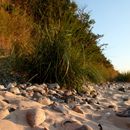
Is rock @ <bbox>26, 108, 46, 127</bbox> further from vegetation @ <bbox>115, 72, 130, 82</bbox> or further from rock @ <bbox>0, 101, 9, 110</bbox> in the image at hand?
vegetation @ <bbox>115, 72, 130, 82</bbox>

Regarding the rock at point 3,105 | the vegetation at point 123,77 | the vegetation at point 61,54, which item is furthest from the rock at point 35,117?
the vegetation at point 123,77

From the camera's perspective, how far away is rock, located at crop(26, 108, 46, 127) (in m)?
2.98

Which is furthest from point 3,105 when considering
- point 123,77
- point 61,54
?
point 123,77

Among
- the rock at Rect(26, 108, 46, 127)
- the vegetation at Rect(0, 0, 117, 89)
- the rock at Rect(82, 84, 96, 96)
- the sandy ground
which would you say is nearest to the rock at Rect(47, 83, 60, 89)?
the vegetation at Rect(0, 0, 117, 89)

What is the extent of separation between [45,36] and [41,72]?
0.61m

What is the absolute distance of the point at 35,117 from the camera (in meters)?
3.04

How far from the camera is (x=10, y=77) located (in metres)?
6.58

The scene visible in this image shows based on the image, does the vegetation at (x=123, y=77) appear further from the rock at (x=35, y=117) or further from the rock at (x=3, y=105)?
the rock at (x=35, y=117)

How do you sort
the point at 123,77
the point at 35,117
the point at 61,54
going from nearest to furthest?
the point at 35,117 → the point at 61,54 → the point at 123,77

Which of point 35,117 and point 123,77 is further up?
point 123,77

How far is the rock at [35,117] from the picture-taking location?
2.98m

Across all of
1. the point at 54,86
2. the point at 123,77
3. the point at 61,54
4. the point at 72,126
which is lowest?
the point at 72,126

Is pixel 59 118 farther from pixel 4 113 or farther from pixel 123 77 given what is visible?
pixel 123 77

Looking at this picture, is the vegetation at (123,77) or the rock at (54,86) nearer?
the rock at (54,86)
